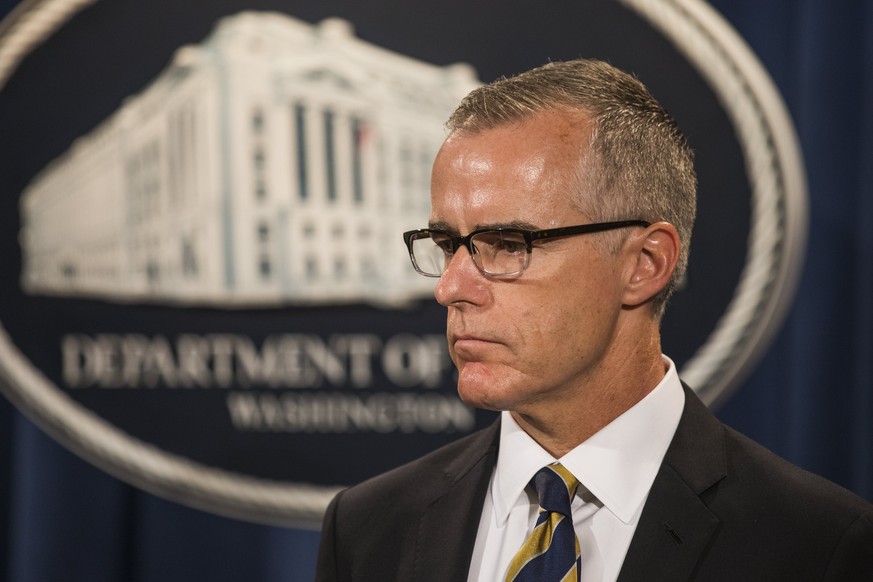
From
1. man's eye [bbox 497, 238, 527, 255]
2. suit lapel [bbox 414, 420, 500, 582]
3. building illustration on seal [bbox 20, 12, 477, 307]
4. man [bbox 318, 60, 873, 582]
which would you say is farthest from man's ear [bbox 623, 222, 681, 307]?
building illustration on seal [bbox 20, 12, 477, 307]

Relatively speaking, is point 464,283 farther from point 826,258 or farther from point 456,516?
point 826,258

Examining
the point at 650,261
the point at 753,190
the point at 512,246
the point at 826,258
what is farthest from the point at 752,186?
the point at 512,246

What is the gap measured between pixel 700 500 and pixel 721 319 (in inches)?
22.4

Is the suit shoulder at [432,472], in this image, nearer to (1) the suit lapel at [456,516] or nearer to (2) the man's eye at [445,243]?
(1) the suit lapel at [456,516]

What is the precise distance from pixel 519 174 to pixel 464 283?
0.11 meters

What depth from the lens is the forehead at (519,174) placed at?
0.86 metres

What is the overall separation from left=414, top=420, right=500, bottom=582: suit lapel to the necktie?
63 mm

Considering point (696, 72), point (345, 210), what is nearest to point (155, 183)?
point (345, 210)

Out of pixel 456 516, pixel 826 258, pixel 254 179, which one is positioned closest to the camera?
pixel 456 516

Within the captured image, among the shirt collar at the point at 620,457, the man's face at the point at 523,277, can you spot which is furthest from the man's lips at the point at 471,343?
the shirt collar at the point at 620,457

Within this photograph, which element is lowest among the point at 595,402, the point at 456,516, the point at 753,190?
the point at 456,516

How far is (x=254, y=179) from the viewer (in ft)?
5.27

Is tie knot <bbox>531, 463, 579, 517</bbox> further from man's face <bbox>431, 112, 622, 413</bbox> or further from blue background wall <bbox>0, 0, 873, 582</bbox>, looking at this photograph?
blue background wall <bbox>0, 0, 873, 582</bbox>

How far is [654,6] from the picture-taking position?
1.40 m
